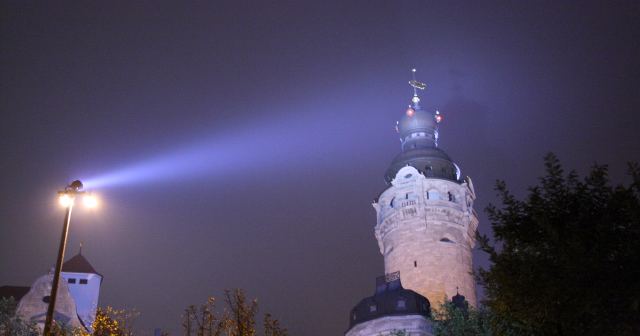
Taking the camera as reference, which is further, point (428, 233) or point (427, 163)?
point (427, 163)

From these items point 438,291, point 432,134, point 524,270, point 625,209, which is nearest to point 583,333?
point 524,270

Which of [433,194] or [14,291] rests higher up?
[433,194]

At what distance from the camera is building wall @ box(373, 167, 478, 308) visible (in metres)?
64.1

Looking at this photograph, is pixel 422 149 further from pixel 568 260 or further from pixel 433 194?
pixel 568 260

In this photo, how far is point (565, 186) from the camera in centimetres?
2347

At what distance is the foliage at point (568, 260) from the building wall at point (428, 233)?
39684 mm

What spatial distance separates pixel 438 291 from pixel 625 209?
42376 millimetres

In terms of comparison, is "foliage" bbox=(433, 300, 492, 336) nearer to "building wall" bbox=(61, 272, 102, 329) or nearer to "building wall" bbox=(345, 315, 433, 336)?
"building wall" bbox=(345, 315, 433, 336)

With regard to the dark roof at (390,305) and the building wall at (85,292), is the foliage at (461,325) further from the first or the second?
the building wall at (85,292)

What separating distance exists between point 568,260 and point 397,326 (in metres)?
33.2

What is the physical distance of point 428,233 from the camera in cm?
6650

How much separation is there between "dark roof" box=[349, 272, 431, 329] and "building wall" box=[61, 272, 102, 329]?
23.1 m

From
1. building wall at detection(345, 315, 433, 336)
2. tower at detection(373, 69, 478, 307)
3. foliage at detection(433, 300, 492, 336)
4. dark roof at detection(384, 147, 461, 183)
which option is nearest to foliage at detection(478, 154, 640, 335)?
foliage at detection(433, 300, 492, 336)

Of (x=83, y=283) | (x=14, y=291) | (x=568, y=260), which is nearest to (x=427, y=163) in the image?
(x=83, y=283)
